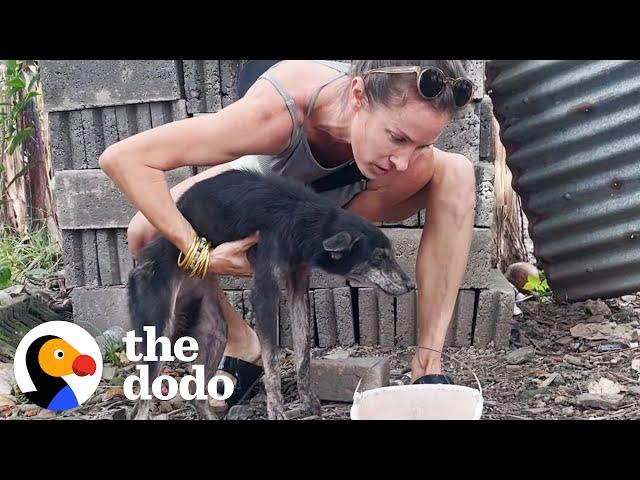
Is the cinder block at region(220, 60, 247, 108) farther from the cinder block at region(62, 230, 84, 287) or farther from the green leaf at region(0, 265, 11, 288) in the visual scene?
the green leaf at region(0, 265, 11, 288)

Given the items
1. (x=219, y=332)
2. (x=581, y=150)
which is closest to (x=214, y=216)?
(x=219, y=332)

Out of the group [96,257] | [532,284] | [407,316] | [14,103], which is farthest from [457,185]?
[14,103]

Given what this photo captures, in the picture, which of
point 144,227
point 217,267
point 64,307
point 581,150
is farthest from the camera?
point 581,150

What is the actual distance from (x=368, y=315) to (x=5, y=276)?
1132 millimetres

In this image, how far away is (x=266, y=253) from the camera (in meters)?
2.11

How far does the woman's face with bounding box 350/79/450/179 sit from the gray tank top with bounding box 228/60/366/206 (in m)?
0.10

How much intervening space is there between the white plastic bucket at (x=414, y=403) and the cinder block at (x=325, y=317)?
615 mm

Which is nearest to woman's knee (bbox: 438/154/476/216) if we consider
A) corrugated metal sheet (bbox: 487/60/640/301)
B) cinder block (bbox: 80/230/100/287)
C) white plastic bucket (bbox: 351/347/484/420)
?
white plastic bucket (bbox: 351/347/484/420)

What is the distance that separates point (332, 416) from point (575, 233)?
4.16 feet

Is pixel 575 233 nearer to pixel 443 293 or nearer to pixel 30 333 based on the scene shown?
pixel 443 293

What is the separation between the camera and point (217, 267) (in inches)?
84.1

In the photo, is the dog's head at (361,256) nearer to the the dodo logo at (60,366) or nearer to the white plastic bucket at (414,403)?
the white plastic bucket at (414,403)

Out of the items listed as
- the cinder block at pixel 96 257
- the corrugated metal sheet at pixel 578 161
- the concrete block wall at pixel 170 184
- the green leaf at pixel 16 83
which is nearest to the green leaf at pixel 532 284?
the corrugated metal sheet at pixel 578 161

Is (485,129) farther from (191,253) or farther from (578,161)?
(191,253)
